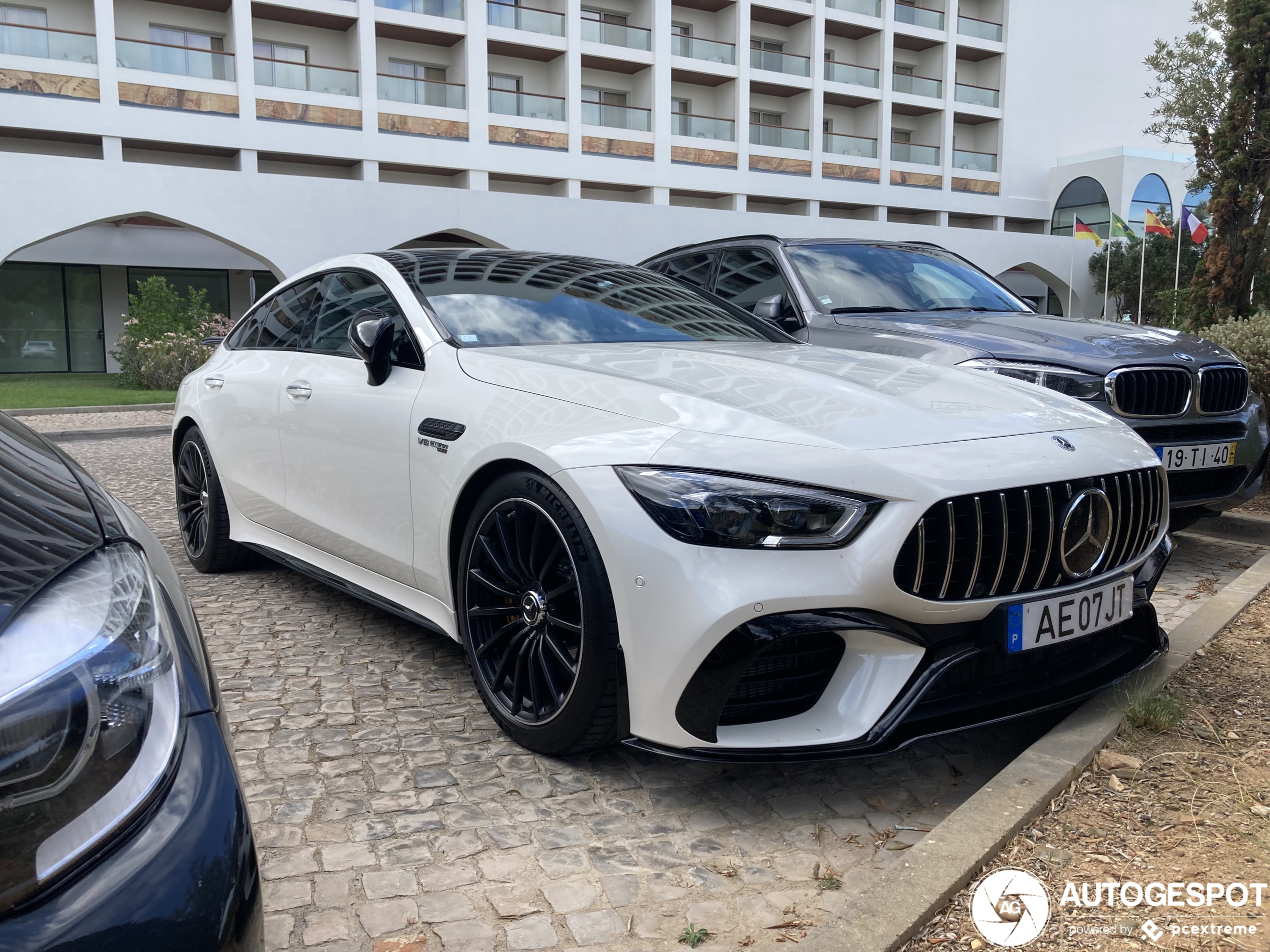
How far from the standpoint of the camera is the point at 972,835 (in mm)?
2291

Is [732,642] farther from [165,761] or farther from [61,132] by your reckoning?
[61,132]

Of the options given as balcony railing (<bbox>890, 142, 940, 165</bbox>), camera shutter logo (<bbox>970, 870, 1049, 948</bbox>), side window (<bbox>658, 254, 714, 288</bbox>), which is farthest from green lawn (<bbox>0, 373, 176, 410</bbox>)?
balcony railing (<bbox>890, 142, 940, 165</bbox>)

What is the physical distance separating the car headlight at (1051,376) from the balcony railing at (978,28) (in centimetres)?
4268

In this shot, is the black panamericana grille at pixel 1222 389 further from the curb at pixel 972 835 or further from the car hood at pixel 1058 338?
the curb at pixel 972 835

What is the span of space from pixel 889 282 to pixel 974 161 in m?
40.0

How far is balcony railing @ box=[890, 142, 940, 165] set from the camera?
4059 centimetres

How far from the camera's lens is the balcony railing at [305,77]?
94.3ft

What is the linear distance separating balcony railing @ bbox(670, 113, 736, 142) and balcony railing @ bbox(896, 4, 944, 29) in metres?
9.75

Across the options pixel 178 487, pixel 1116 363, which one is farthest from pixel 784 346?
pixel 178 487

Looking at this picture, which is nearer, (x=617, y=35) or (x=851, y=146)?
(x=617, y=35)

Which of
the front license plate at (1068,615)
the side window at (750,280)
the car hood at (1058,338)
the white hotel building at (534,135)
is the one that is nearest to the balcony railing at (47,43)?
the white hotel building at (534,135)

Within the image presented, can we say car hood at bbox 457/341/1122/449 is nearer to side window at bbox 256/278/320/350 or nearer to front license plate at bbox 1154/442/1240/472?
side window at bbox 256/278/320/350

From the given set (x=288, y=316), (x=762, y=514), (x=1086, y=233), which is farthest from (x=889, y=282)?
(x=1086, y=233)

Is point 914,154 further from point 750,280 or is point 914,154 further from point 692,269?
point 750,280
